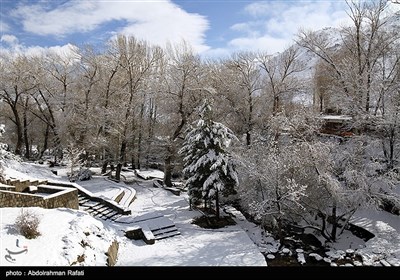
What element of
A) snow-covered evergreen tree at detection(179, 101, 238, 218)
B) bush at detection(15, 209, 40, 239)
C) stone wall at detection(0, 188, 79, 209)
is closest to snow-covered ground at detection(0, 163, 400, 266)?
bush at detection(15, 209, 40, 239)

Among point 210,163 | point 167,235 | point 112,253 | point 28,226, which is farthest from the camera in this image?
point 210,163

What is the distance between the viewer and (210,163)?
15.2m

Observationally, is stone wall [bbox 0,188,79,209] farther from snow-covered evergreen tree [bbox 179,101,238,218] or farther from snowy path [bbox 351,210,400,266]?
snowy path [bbox 351,210,400,266]

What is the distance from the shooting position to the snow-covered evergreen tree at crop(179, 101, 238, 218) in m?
15.0

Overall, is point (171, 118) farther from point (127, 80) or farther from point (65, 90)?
point (65, 90)

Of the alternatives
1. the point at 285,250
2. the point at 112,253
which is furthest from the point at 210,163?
the point at 112,253

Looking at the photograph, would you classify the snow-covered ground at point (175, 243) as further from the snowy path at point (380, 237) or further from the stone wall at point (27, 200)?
the stone wall at point (27, 200)

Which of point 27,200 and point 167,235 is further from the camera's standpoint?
point 167,235

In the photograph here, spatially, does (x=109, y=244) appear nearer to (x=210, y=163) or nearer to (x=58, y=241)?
(x=58, y=241)

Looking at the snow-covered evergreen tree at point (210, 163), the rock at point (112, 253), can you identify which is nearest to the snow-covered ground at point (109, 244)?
the rock at point (112, 253)

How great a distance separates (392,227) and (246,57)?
1711 cm

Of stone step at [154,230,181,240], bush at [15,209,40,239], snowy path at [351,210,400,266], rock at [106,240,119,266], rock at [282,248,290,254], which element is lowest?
rock at [282,248,290,254]

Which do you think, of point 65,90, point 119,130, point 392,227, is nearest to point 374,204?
point 392,227

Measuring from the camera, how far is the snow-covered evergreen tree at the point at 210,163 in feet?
49.2
